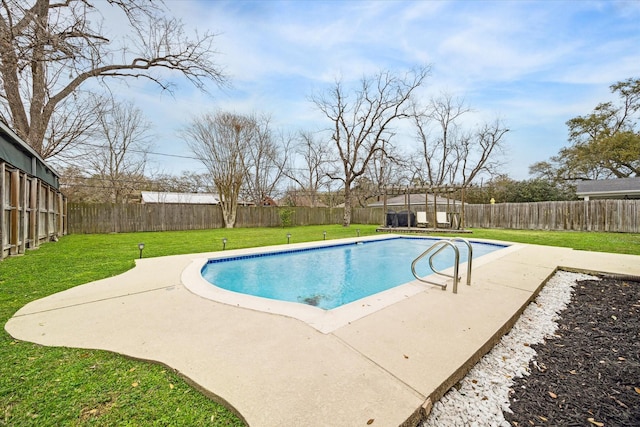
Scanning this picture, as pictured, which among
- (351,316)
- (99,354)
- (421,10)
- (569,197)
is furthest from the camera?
(569,197)

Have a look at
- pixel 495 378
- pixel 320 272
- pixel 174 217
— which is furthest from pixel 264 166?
pixel 495 378

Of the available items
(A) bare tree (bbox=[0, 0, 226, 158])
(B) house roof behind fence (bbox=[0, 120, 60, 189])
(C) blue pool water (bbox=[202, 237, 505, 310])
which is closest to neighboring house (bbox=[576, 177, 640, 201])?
(C) blue pool water (bbox=[202, 237, 505, 310])

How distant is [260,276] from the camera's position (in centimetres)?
551

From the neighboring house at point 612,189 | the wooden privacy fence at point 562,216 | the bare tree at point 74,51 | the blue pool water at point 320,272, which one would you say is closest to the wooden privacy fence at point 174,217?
the bare tree at point 74,51

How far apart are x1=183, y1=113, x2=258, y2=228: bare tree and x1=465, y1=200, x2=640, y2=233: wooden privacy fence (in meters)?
14.6

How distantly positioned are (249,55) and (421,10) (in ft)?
19.6

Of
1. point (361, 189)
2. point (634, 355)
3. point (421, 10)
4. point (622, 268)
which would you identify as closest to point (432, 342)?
point (634, 355)

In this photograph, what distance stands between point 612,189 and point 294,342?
69.8ft

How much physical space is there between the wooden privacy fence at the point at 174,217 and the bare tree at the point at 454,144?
10.5 m

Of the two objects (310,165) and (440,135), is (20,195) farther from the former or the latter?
(440,135)

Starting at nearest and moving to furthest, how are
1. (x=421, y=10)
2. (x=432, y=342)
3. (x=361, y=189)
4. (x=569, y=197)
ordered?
(x=432, y=342) → (x=421, y=10) → (x=569, y=197) → (x=361, y=189)

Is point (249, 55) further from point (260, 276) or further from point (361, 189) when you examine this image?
point (361, 189)

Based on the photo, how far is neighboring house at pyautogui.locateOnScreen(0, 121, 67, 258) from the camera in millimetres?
5094

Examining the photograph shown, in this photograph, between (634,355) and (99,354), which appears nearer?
(99,354)
